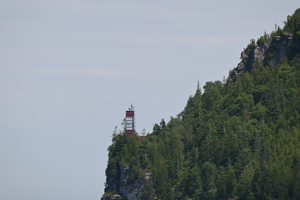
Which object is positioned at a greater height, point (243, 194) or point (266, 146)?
point (266, 146)

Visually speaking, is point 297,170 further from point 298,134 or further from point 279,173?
point 298,134

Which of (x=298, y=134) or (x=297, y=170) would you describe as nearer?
(x=297, y=170)

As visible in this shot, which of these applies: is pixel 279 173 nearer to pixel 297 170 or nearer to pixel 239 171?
pixel 297 170

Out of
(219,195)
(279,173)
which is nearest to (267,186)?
(279,173)

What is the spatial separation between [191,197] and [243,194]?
20509 millimetres

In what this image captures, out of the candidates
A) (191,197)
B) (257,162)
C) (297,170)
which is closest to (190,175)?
(191,197)

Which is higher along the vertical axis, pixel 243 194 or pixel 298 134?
pixel 298 134

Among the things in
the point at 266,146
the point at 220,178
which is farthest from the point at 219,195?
the point at 266,146

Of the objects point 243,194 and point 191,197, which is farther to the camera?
point 191,197

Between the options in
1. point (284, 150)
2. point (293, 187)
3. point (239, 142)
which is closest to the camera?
point (293, 187)

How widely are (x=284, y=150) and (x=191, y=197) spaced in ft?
87.7

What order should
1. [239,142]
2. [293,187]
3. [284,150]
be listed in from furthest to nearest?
[239,142]
[284,150]
[293,187]

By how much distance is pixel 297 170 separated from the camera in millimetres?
177750

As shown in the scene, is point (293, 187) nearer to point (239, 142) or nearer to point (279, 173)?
point (279, 173)
